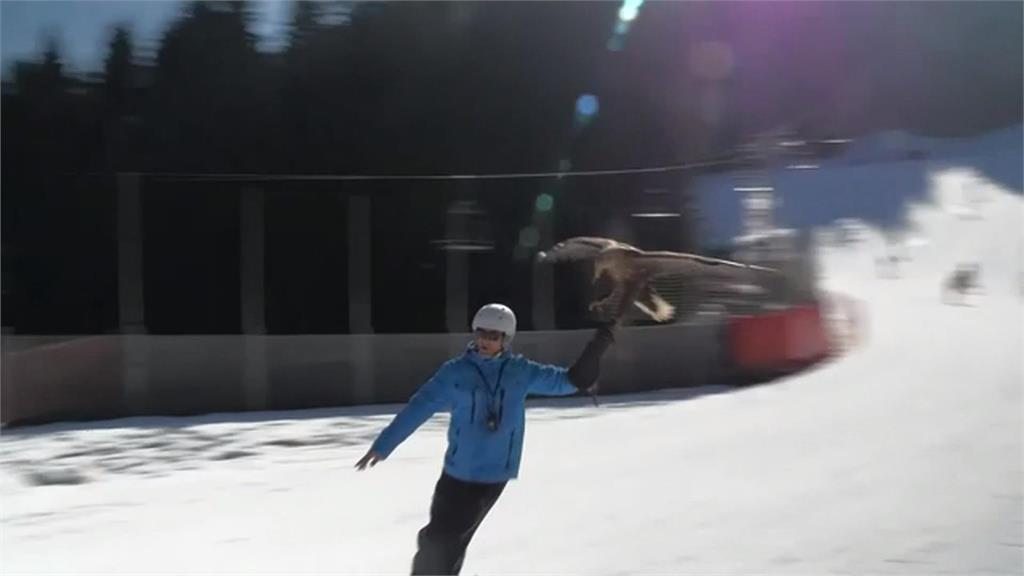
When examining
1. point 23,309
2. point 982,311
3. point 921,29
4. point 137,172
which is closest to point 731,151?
point 921,29

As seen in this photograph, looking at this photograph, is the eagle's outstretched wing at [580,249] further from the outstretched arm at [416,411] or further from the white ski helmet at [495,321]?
the outstretched arm at [416,411]

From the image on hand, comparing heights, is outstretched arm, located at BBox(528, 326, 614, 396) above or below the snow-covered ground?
above

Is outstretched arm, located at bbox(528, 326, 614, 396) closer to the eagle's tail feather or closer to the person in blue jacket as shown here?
the person in blue jacket

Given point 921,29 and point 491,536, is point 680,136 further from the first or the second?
point 491,536

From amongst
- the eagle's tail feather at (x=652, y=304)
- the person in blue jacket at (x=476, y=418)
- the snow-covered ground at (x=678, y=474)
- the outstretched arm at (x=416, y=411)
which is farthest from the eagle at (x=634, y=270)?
the snow-covered ground at (x=678, y=474)

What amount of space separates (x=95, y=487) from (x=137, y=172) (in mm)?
2567

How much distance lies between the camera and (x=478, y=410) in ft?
10.1

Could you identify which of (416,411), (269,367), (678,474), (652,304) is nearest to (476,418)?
(416,411)

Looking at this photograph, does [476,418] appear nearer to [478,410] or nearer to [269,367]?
[478,410]

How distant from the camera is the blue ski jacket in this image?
3.06 meters

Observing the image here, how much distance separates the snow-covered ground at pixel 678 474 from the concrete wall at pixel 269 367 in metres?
0.18

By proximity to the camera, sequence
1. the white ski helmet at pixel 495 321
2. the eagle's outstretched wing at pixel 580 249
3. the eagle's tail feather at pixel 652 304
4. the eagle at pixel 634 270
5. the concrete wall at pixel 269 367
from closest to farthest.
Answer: the white ski helmet at pixel 495 321
the eagle at pixel 634 270
the eagle's tail feather at pixel 652 304
the eagle's outstretched wing at pixel 580 249
the concrete wall at pixel 269 367

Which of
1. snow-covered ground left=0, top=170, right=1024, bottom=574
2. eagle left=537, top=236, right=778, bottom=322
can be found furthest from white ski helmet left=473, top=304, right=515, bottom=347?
snow-covered ground left=0, top=170, right=1024, bottom=574

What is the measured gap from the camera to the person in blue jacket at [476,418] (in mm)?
3057
